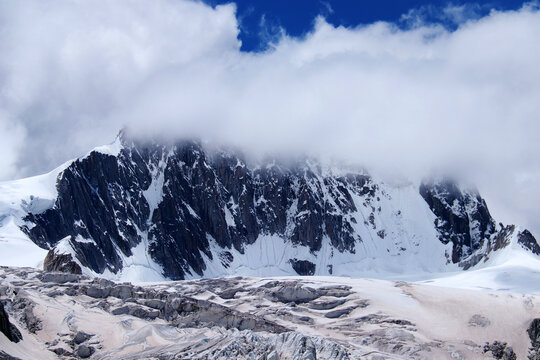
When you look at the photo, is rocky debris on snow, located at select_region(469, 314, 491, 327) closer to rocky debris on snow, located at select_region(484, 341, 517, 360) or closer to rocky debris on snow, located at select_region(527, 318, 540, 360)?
rocky debris on snow, located at select_region(527, 318, 540, 360)

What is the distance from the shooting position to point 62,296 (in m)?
128

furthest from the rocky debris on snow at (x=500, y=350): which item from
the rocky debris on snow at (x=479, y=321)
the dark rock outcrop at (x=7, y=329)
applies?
the dark rock outcrop at (x=7, y=329)

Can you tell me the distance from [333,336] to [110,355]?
59942 mm

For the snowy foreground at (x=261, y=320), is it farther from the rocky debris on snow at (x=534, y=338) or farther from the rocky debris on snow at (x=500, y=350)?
the rocky debris on snow at (x=534, y=338)

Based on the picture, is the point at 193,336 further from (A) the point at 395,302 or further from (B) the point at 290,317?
(A) the point at 395,302

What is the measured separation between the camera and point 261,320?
13412cm

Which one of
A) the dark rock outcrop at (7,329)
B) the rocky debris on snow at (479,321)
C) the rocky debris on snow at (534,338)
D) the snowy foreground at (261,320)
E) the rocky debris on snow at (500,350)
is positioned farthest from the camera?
the rocky debris on snow at (479,321)

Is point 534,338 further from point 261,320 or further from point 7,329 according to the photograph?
point 7,329

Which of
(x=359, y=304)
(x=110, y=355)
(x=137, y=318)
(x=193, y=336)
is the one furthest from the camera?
(x=359, y=304)

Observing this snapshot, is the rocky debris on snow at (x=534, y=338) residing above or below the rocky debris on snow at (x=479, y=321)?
below

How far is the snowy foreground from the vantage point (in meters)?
95.0

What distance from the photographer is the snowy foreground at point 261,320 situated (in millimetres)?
95000

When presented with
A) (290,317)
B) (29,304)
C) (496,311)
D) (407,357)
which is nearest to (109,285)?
(29,304)

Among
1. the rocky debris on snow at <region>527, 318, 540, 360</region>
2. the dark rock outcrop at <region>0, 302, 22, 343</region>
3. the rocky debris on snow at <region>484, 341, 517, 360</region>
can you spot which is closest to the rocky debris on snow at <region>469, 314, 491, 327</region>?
the rocky debris on snow at <region>527, 318, 540, 360</region>
